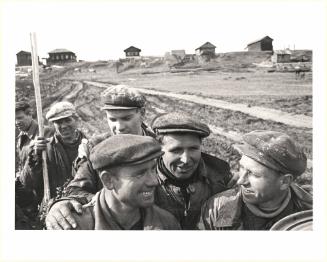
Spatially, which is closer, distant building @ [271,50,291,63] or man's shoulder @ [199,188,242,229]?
man's shoulder @ [199,188,242,229]

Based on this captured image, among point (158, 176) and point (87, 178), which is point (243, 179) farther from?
point (87, 178)

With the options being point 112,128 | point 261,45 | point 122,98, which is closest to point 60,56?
point 122,98

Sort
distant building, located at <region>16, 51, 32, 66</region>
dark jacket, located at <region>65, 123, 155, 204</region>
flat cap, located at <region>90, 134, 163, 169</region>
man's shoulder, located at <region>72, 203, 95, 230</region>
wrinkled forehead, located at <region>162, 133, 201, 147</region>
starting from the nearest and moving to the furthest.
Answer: flat cap, located at <region>90, 134, 163, 169</region> < man's shoulder, located at <region>72, 203, 95, 230</region> < wrinkled forehead, located at <region>162, 133, 201, 147</region> < dark jacket, located at <region>65, 123, 155, 204</region> < distant building, located at <region>16, 51, 32, 66</region>

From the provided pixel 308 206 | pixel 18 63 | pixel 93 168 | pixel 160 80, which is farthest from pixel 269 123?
pixel 18 63

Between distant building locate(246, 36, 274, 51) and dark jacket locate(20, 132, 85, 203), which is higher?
distant building locate(246, 36, 274, 51)

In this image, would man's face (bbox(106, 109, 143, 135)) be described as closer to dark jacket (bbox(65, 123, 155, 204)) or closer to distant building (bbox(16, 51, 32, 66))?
dark jacket (bbox(65, 123, 155, 204))

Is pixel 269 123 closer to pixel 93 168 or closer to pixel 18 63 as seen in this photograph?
pixel 93 168

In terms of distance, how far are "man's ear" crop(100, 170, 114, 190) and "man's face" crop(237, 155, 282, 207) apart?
4.03 ft

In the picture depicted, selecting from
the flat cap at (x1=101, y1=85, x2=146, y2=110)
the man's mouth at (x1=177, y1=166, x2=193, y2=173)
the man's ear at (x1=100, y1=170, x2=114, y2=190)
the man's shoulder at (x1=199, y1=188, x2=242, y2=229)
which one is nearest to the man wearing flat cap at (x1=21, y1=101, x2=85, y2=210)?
the flat cap at (x1=101, y1=85, x2=146, y2=110)

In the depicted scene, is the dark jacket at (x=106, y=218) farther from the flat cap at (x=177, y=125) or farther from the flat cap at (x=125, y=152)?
the flat cap at (x=177, y=125)

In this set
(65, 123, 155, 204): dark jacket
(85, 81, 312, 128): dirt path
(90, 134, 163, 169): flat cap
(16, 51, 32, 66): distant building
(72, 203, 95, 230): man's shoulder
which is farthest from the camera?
(16, 51, 32, 66): distant building

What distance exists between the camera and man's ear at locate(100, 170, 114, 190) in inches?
184

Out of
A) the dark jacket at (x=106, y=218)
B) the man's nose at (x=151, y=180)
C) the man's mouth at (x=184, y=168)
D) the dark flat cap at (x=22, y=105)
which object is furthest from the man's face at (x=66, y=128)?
the man's mouth at (x=184, y=168)
